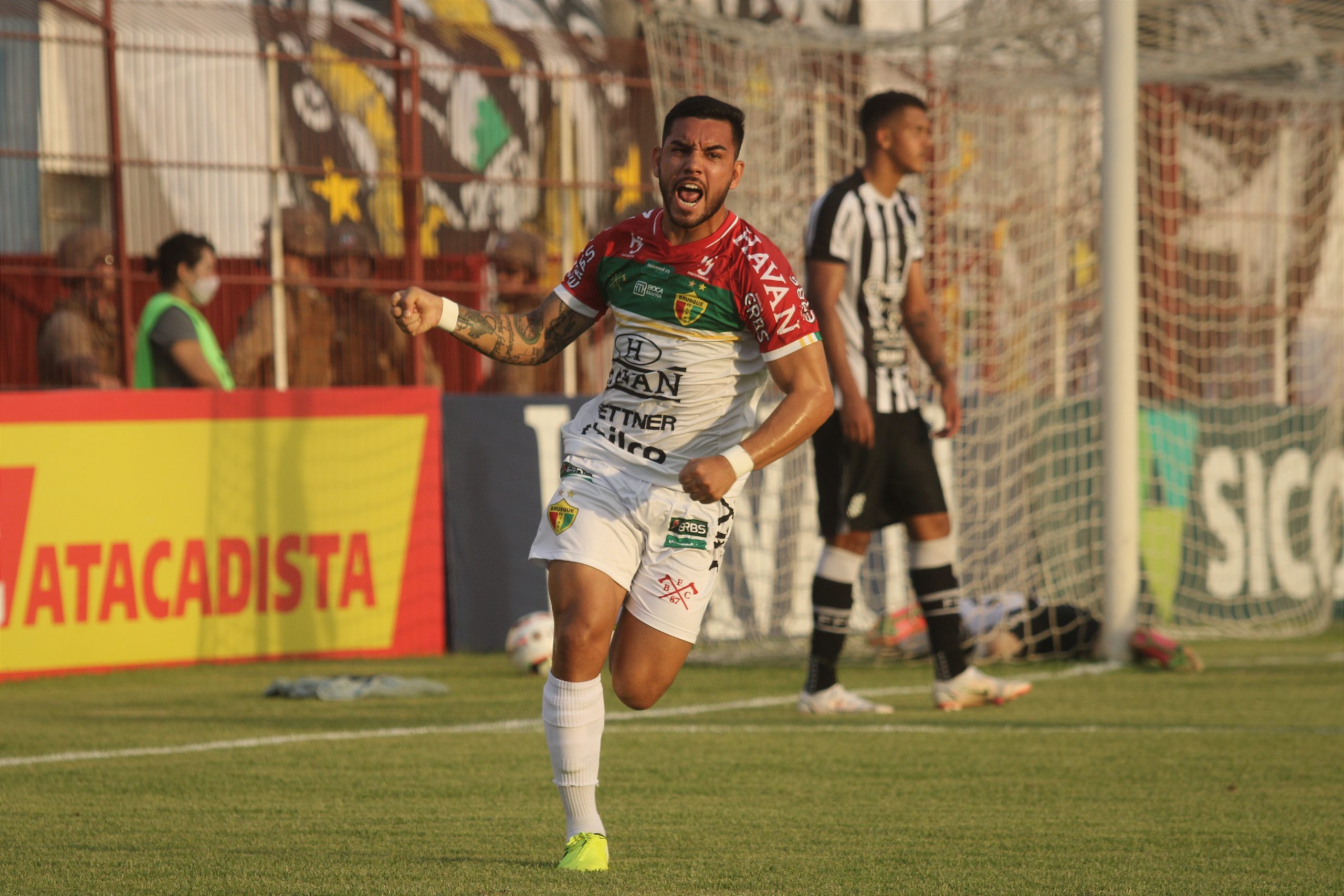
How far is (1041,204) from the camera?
1056 centimetres

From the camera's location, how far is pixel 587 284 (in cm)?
450

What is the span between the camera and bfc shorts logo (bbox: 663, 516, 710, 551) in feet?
14.0

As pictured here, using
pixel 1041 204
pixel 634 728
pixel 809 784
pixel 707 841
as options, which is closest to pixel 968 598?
pixel 1041 204

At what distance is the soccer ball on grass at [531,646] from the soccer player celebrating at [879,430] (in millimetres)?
1858

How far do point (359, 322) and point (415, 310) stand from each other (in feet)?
26.9

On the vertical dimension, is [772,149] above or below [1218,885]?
above

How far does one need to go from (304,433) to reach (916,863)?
600 centimetres

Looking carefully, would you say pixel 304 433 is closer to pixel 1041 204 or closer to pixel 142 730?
pixel 142 730

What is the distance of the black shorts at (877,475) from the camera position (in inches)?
273

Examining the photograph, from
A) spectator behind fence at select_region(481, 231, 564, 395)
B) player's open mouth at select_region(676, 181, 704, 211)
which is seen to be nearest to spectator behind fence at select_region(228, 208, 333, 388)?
spectator behind fence at select_region(481, 231, 564, 395)

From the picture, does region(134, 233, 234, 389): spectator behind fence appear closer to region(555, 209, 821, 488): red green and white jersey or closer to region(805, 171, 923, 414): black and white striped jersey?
region(805, 171, 923, 414): black and white striped jersey

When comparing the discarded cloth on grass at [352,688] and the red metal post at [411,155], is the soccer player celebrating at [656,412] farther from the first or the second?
the red metal post at [411,155]

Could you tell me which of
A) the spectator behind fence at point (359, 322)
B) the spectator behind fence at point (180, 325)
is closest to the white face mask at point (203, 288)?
the spectator behind fence at point (180, 325)

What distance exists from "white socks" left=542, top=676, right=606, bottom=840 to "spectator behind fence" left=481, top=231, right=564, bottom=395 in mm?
8167
